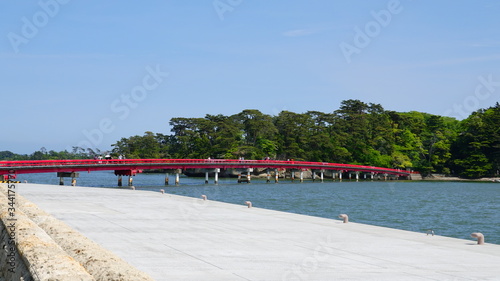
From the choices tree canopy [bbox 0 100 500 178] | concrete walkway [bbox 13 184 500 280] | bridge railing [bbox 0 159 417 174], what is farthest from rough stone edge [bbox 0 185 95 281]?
tree canopy [bbox 0 100 500 178]

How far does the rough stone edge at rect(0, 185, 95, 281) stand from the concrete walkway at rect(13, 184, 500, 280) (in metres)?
2.20

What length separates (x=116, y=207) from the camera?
93.7 feet

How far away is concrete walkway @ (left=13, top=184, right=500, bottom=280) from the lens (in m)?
12.2

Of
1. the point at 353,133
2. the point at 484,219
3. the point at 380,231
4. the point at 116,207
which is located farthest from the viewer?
the point at 353,133

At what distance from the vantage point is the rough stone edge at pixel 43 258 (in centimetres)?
848

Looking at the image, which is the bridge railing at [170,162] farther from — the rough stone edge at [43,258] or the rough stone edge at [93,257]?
the rough stone edge at [43,258]

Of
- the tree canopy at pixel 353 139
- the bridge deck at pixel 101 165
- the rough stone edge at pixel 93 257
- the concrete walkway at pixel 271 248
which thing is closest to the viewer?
the rough stone edge at pixel 93 257

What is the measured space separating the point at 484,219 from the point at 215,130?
10475 cm

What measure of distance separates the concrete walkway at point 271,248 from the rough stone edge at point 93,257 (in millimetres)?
1505

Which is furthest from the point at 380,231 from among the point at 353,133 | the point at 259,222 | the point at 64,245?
the point at 353,133

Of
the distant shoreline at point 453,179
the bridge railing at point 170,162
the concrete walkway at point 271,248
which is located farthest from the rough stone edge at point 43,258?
the distant shoreline at point 453,179

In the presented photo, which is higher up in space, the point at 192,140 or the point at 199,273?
the point at 192,140

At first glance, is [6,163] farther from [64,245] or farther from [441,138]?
[441,138]

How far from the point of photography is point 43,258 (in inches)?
377
